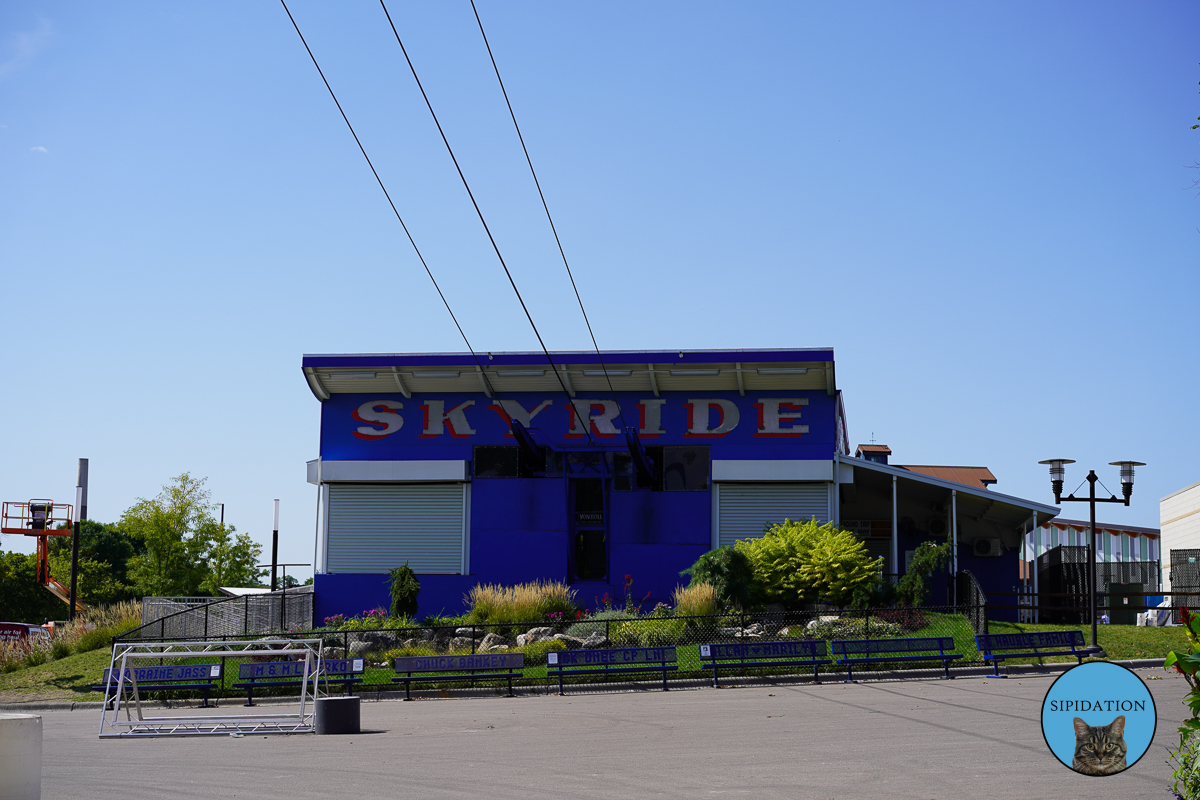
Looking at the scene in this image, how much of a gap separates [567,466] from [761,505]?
228 inches

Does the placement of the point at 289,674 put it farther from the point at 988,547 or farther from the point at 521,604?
the point at 988,547

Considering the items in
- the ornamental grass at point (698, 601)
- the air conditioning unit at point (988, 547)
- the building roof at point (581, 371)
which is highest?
the building roof at point (581, 371)

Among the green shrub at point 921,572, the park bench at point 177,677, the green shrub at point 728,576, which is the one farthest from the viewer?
the green shrub at point 921,572

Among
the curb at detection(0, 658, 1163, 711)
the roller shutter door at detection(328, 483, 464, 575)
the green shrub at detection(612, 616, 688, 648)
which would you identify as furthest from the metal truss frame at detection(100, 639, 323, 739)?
the roller shutter door at detection(328, 483, 464, 575)

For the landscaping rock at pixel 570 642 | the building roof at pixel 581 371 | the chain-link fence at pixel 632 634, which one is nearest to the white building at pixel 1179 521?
the building roof at pixel 581 371

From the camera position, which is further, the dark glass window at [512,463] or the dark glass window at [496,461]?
the dark glass window at [496,461]

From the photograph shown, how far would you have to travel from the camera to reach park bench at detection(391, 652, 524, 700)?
20281mm

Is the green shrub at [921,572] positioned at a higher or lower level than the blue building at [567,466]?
lower

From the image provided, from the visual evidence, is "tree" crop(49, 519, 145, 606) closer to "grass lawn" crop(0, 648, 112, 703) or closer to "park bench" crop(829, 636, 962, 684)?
"grass lawn" crop(0, 648, 112, 703)

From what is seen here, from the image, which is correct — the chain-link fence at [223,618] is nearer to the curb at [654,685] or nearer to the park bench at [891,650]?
the curb at [654,685]

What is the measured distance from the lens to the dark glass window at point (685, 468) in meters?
31.4

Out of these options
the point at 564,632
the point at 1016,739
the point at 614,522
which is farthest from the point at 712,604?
the point at 1016,739

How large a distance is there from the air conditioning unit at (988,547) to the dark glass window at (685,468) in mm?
11707

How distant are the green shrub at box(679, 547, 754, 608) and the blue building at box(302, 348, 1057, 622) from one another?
14.3 feet
